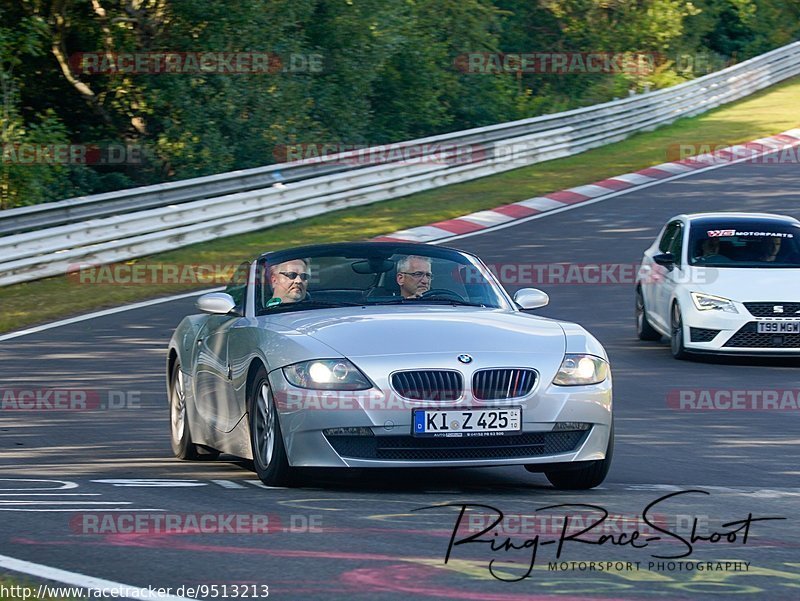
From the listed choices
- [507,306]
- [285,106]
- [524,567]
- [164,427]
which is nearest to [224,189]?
[285,106]

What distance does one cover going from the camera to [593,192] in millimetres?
28281

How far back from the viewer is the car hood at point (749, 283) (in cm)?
1466

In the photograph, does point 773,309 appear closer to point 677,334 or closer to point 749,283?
point 749,283

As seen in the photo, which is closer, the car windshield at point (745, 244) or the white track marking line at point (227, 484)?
the white track marking line at point (227, 484)

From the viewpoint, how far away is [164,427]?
1105cm

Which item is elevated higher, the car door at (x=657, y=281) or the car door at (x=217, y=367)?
the car door at (x=217, y=367)

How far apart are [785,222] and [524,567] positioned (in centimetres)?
1097

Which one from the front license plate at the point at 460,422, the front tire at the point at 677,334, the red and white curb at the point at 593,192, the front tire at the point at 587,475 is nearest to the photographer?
the front license plate at the point at 460,422

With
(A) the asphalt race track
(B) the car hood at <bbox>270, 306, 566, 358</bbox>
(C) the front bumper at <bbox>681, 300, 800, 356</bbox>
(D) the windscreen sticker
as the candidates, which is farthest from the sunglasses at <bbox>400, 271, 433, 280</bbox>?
(D) the windscreen sticker

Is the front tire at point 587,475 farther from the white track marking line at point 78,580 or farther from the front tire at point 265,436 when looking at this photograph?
the white track marking line at point 78,580

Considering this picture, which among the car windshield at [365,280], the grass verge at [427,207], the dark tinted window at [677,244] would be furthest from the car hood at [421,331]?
the grass verge at [427,207]

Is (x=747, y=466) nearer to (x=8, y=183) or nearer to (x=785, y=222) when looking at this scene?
(x=785, y=222)

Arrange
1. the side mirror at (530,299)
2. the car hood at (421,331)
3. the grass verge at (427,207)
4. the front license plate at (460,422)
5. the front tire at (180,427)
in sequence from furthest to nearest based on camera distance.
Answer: the grass verge at (427,207)
the front tire at (180,427)
the side mirror at (530,299)
the car hood at (421,331)
the front license plate at (460,422)

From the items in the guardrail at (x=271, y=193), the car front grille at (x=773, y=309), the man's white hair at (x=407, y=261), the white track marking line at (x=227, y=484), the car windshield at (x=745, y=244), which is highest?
the man's white hair at (x=407, y=261)
